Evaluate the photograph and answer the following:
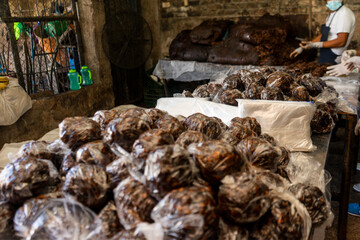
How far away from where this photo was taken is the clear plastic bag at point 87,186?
993 millimetres

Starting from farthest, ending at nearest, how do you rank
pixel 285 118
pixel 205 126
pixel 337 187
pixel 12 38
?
pixel 12 38, pixel 337 187, pixel 285 118, pixel 205 126

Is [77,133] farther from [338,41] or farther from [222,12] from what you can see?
[222,12]

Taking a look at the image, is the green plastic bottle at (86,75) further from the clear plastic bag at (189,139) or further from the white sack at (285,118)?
the clear plastic bag at (189,139)

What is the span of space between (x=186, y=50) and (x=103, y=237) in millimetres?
5206

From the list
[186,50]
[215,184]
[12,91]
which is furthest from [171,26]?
[215,184]

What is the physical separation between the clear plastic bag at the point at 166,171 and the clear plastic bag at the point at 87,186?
0.17 m

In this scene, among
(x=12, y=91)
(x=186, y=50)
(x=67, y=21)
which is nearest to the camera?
(x=12, y=91)

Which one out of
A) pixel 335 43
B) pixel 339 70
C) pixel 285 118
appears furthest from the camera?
pixel 335 43

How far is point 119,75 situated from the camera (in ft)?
20.4

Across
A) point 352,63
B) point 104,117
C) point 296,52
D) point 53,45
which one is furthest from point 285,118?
point 53,45

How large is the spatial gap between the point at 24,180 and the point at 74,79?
4.09 meters

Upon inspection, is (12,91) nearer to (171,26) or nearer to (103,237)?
(103,237)

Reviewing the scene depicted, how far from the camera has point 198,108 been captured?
237 cm

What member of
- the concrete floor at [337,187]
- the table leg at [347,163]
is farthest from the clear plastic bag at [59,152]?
the concrete floor at [337,187]
